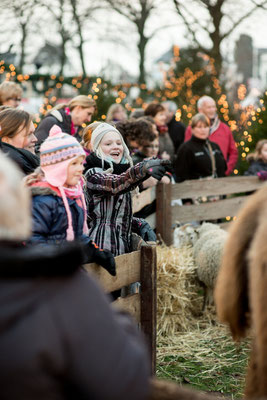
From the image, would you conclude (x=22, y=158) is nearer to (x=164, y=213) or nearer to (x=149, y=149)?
(x=149, y=149)

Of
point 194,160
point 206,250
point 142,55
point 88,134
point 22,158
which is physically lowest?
point 206,250

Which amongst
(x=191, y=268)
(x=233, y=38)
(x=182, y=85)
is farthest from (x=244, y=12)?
(x=191, y=268)

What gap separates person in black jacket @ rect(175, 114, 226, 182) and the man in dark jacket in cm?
711

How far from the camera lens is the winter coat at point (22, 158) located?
4.58 metres

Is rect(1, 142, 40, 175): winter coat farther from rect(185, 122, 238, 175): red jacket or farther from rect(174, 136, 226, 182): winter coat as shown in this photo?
rect(185, 122, 238, 175): red jacket

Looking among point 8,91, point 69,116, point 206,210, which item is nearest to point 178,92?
point 206,210

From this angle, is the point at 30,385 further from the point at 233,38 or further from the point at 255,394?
the point at 233,38

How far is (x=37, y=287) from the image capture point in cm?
162

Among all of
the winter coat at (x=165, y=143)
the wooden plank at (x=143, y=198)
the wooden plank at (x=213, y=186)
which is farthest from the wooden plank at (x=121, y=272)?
the winter coat at (x=165, y=143)

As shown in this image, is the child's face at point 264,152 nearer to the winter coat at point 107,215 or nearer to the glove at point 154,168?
the winter coat at point 107,215

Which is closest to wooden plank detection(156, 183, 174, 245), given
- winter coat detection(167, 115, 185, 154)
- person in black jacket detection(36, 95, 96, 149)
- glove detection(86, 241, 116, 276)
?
person in black jacket detection(36, 95, 96, 149)

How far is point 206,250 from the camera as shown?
714 centimetres

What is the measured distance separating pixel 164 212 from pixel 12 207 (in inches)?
A: 250

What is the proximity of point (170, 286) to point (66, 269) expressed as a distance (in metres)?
5.26
